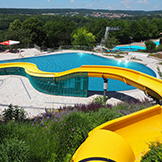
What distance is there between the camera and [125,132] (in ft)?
22.0

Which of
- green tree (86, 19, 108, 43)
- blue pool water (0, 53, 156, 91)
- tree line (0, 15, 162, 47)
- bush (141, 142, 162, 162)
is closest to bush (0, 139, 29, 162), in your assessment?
bush (141, 142, 162, 162)

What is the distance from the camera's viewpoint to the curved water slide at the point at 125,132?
420 centimetres

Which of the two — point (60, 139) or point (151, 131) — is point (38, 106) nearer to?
point (60, 139)

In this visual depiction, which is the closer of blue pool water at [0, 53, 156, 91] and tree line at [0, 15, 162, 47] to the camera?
blue pool water at [0, 53, 156, 91]

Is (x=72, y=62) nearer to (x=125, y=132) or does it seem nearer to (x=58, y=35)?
(x=125, y=132)

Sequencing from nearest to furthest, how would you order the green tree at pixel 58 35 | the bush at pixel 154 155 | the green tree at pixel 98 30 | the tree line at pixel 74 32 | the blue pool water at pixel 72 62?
the bush at pixel 154 155
the blue pool water at pixel 72 62
the tree line at pixel 74 32
the green tree at pixel 58 35
the green tree at pixel 98 30

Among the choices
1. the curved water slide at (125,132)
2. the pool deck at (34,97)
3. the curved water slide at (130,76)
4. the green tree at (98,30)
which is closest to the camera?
the curved water slide at (125,132)

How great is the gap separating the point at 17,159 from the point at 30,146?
772mm

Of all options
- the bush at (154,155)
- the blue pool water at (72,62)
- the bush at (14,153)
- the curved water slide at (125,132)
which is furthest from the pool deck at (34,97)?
the bush at (154,155)

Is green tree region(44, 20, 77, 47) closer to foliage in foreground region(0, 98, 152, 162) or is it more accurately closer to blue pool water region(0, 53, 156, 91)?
blue pool water region(0, 53, 156, 91)

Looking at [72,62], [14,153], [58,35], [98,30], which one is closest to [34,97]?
[14,153]

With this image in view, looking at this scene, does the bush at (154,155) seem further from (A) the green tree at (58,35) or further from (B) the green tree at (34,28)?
(A) the green tree at (58,35)

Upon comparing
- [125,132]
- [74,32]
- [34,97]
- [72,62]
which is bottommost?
[34,97]

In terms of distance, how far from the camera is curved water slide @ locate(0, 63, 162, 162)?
13.8 ft
